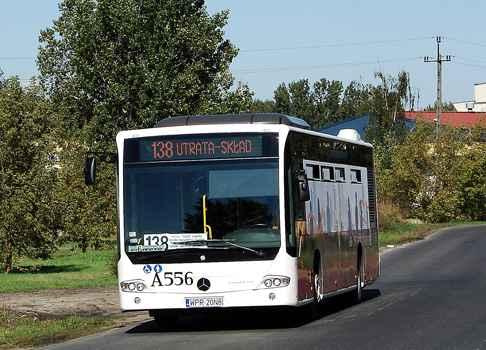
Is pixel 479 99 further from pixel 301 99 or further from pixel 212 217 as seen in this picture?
pixel 212 217

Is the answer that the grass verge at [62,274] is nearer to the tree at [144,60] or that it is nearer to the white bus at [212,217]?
the tree at [144,60]

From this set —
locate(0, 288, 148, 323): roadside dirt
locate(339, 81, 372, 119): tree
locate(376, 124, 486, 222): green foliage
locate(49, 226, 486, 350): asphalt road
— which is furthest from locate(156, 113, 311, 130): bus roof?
locate(339, 81, 372, 119): tree

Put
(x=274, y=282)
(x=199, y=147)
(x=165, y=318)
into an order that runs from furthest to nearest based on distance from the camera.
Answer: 1. (x=165, y=318)
2. (x=199, y=147)
3. (x=274, y=282)

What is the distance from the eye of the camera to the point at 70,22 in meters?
54.2

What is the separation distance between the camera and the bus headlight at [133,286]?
16672mm

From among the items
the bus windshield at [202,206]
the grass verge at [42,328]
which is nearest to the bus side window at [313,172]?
the bus windshield at [202,206]

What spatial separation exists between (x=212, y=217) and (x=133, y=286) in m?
1.46

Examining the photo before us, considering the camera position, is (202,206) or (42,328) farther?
(42,328)

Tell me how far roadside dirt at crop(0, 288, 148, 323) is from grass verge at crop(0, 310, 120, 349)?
25.2 inches

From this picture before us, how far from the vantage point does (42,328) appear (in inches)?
704

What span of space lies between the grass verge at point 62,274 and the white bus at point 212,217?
32.8ft

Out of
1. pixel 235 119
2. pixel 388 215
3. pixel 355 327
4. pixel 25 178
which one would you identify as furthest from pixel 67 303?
pixel 388 215

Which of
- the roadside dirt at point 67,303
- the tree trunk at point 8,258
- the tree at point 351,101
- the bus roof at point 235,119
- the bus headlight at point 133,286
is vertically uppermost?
the tree at point 351,101

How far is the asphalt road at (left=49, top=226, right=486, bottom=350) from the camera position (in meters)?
14.6
